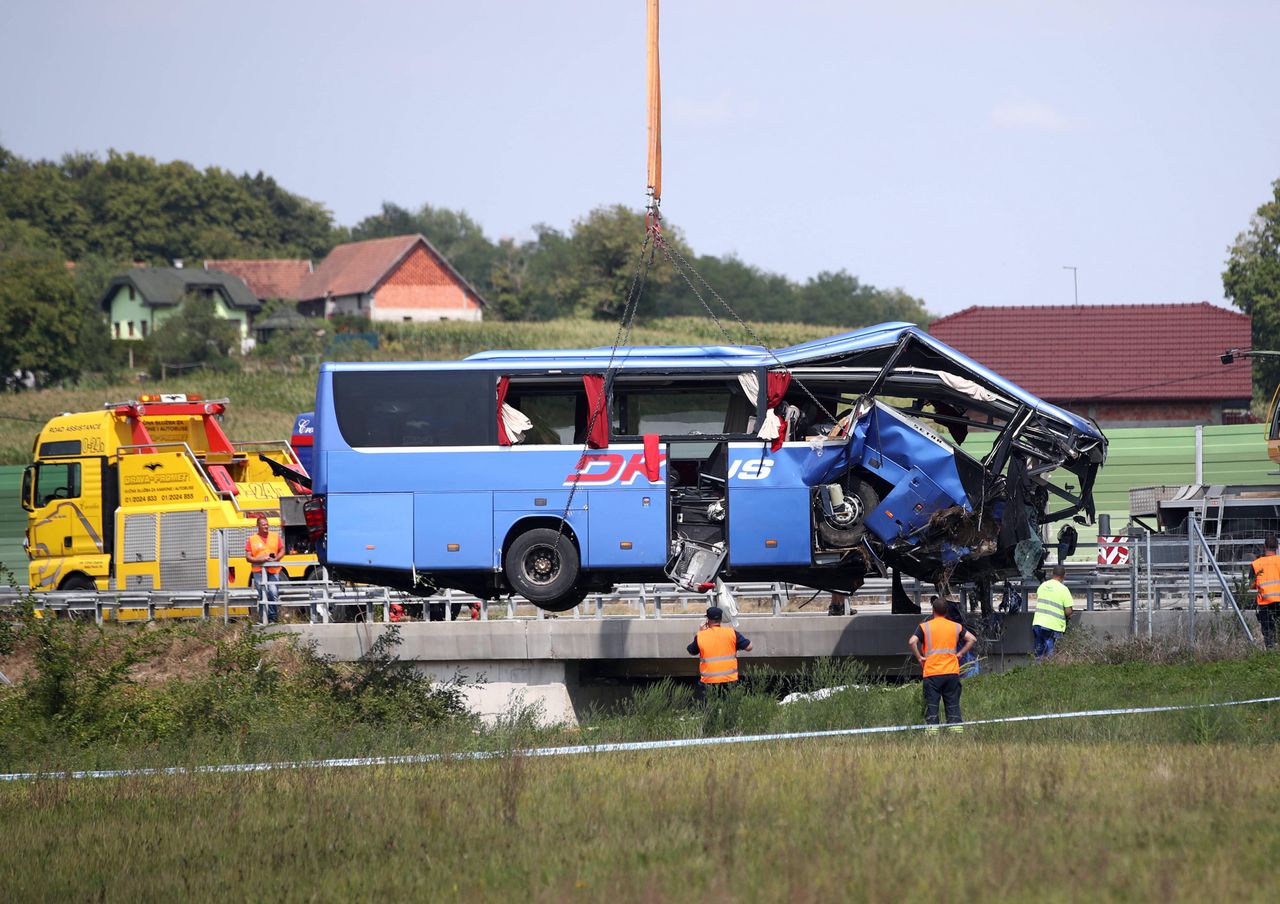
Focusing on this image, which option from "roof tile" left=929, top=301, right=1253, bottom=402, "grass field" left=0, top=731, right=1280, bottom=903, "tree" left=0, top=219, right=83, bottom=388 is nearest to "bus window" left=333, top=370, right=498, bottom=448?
"grass field" left=0, top=731, right=1280, bottom=903

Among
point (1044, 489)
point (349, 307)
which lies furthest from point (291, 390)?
point (1044, 489)

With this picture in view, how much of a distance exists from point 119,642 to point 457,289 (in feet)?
267

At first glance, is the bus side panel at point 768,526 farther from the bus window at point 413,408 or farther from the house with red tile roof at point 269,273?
the house with red tile roof at point 269,273

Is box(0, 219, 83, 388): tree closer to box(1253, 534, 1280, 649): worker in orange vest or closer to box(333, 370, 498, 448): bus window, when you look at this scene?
box(333, 370, 498, 448): bus window

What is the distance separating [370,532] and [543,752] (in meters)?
4.63

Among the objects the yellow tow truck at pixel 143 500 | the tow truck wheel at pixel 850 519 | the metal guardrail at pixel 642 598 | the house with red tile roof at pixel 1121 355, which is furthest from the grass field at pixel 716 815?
the house with red tile roof at pixel 1121 355

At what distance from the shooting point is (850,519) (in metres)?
18.1

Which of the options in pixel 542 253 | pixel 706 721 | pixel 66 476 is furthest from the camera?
pixel 542 253

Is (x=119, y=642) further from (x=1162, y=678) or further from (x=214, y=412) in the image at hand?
(x=1162, y=678)

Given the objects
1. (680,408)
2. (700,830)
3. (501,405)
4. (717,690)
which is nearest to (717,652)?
(717,690)

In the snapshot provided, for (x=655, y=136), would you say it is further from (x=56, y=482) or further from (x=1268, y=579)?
(x=56, y=482)

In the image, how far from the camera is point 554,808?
37.1ft

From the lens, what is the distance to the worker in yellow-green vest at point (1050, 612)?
808 inches

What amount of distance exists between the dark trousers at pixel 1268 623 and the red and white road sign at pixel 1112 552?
740 cm
